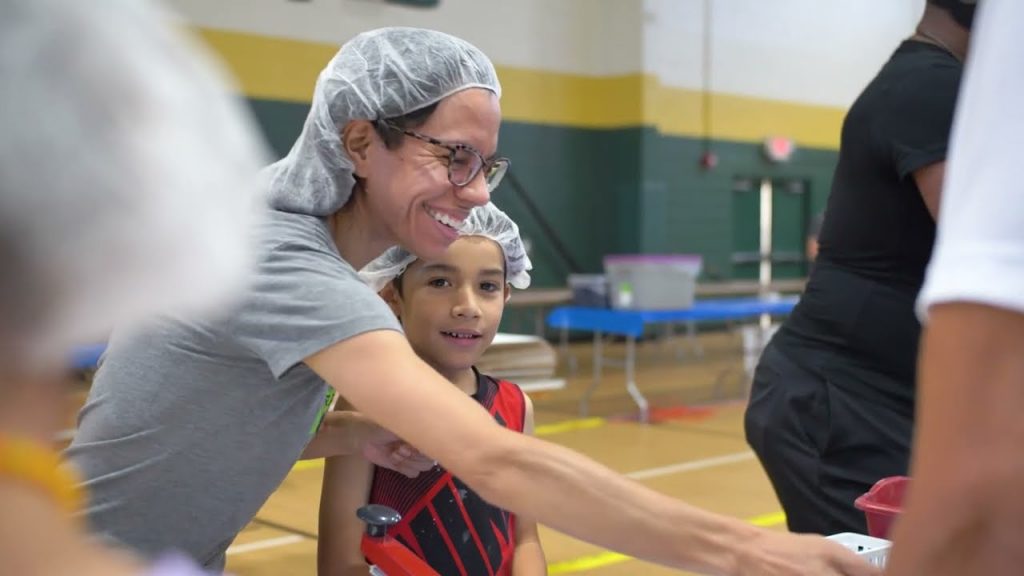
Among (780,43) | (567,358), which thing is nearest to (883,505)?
(567,358)

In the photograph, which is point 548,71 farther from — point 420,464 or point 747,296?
point 420,464

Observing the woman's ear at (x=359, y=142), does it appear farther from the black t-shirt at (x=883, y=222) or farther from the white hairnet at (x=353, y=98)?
the black t-shirt at (x=883, y=222)

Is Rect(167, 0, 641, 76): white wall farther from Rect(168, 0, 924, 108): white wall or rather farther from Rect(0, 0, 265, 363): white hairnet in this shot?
Rect(0, 0, 265, 363): white hairnet

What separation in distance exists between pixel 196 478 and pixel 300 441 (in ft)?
0.56

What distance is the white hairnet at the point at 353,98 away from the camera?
6.23ft

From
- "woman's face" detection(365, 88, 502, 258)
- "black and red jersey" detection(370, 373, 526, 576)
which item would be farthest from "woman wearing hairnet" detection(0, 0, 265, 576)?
"black and red jersey" detection(370, 373, 526, 576)

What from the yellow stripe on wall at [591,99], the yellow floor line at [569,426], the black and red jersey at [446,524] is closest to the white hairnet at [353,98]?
the black and red jersey at [446,524]

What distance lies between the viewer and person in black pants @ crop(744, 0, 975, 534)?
6.19 ft

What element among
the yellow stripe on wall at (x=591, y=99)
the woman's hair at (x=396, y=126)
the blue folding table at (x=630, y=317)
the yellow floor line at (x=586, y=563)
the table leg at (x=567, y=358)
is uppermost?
the yellow stripe on wall at (x=591, y=99)

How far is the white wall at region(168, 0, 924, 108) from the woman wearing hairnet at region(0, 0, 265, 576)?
30.6 feet

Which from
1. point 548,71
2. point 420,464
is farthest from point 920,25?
point 548,71

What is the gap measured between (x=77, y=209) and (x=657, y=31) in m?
12.7

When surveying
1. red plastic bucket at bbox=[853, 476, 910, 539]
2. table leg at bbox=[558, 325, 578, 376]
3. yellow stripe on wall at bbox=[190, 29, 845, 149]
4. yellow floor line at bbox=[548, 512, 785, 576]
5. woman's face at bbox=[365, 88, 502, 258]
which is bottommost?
table leg at bbox=[558, 325, 578, 376]

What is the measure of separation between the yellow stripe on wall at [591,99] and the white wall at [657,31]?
0.36ft
